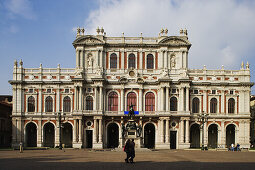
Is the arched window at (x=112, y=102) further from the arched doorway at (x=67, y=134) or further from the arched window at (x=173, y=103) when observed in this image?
the arched window at (x=173, y=103)

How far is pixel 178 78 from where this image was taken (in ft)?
243

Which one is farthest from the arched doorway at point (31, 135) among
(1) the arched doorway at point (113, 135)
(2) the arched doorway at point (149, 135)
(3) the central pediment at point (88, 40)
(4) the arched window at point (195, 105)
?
(4) the arched window at point (195, 105)

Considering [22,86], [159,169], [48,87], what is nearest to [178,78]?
[48,87]

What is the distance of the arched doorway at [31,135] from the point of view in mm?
76562

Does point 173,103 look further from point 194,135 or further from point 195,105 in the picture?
point 194,135

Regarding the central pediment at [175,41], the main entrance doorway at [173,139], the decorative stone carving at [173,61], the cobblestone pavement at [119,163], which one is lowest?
the main entrance doorway at [173,139]

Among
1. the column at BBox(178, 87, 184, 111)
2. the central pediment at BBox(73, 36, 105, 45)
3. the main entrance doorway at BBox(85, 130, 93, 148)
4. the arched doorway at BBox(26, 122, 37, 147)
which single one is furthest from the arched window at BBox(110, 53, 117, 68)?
the arched doorway at BBox(26, 122, 37, 147)

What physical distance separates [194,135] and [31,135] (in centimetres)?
3625

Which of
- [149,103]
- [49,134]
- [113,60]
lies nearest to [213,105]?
[149,103]

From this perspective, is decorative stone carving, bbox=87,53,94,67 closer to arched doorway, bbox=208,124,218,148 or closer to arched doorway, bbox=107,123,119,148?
arched doorway, bbox=107,123,119,148

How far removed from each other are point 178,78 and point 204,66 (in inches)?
251

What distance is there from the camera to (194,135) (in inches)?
2995

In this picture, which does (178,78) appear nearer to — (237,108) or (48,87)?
(237,108)

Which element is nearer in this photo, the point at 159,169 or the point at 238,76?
the point at 159,169
